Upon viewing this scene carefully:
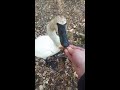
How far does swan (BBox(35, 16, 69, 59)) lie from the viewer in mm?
2279

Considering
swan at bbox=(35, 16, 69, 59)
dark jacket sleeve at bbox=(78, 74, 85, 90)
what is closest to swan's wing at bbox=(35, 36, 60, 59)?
swan at bbox=(35, 16, 69, 59)

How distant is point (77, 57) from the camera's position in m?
2.28

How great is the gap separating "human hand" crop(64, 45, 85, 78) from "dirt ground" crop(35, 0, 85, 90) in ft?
0.10

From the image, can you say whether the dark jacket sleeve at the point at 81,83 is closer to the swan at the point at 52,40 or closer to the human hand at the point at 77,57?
the human hand at the point at 77,57

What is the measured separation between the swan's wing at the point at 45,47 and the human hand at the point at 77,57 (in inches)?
3.3

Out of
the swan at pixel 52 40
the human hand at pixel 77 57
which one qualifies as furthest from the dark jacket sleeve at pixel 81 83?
the swan at pixel 52 40

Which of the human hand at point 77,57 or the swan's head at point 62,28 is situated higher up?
the swan's head at point 62,28

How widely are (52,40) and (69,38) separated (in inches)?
4.7

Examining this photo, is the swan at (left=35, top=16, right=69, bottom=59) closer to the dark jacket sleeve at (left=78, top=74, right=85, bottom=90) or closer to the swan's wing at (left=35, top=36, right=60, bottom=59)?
the swan's wing at (left=35, top=36, right=60, bottom=59)

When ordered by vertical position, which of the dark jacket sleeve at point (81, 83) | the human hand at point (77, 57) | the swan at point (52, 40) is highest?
the swan at point (52, 40)

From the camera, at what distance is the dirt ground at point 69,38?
2270mm

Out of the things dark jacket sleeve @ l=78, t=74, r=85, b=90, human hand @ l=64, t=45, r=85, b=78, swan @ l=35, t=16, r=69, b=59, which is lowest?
dark jacket sleeve @ l=78, t=74, r=85, b=90
